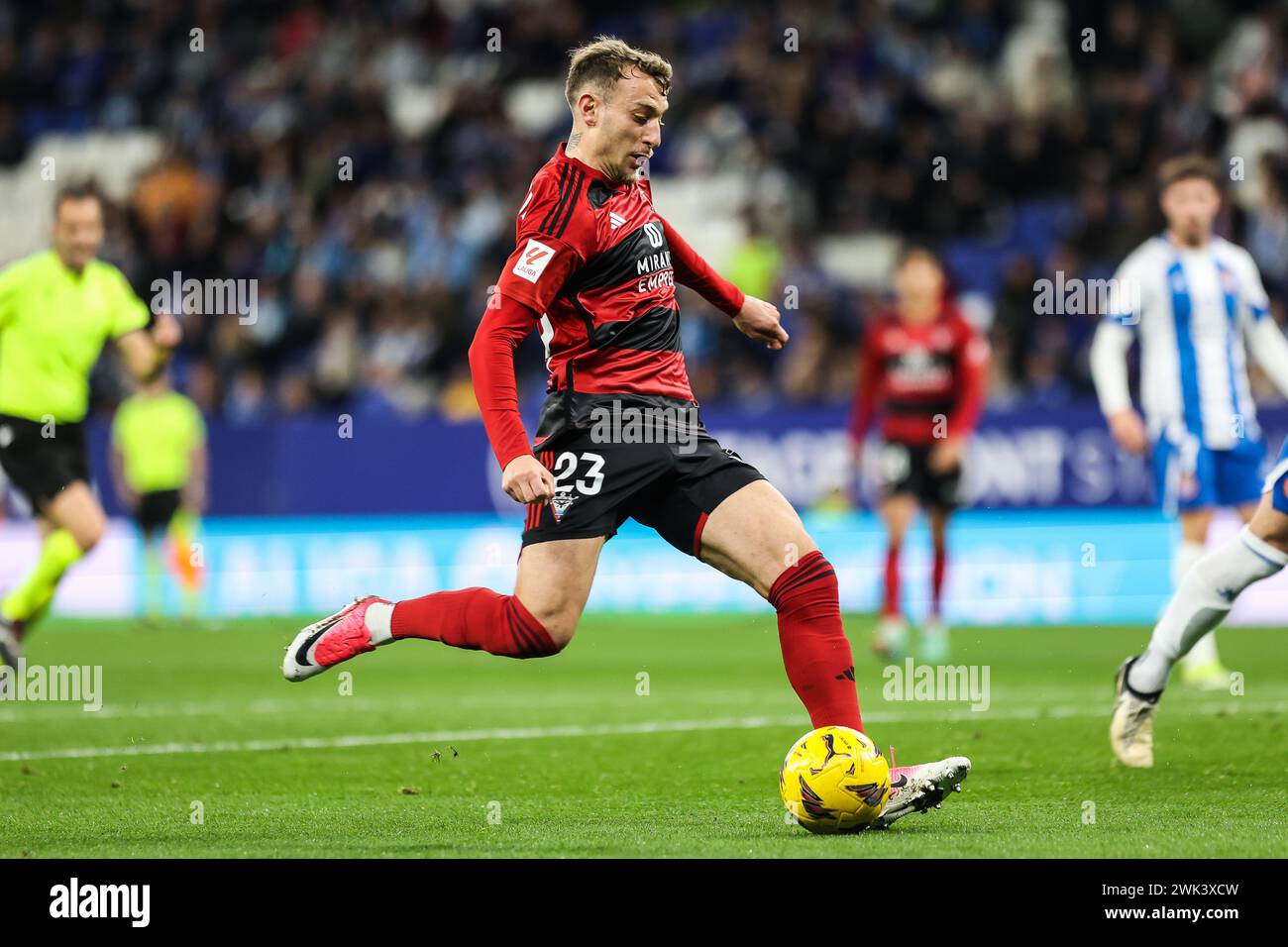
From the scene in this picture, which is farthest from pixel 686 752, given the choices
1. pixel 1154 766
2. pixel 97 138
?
pixel 97 138

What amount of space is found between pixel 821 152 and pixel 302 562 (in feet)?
22.1

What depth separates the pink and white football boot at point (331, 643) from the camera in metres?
6.32

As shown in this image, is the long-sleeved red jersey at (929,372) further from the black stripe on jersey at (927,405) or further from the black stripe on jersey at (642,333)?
the black stripe on jersey at (642,333)

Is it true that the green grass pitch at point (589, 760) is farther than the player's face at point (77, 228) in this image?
No

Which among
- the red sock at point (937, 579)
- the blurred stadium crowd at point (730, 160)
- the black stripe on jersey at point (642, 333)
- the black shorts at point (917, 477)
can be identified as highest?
the blurred stadium crowd at point (730, 160)

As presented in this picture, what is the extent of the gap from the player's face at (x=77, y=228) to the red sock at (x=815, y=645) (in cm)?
561

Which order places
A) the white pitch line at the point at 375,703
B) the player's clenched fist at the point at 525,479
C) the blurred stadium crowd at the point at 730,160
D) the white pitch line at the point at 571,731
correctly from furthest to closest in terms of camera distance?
the blurred stadium crowd at the point at 730,160 → the white pitch line at the point at 375,703 → the white pitch line at the point at 571,731 → the player's clenched fist at the point at 525,479

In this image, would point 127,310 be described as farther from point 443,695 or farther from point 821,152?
point 821,152

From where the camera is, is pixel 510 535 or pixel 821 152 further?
pixel 821 152

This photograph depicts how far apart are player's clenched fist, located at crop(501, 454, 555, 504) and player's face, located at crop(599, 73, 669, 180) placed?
1.03 m

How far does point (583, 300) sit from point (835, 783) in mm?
1645

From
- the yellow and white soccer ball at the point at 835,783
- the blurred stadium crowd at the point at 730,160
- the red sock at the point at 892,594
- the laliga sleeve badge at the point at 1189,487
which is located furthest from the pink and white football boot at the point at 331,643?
the blurred stadium crowd at the point at 730,160

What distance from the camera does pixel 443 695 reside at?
10.7 m

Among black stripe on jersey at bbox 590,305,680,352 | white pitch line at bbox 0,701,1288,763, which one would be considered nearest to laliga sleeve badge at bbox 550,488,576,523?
black stripe on jersey at bbox 590,305,680,352
